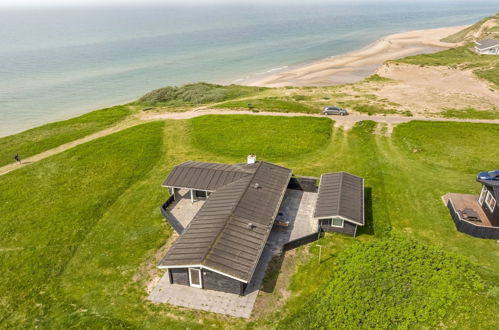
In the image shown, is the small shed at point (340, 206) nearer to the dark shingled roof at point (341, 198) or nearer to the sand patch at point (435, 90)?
the dark shingled roof at point (341, 198)

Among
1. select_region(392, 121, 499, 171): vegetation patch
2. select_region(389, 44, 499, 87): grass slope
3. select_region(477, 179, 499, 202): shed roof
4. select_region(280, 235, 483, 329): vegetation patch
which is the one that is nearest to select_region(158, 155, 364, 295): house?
select_region(280, 235, 483, 329): vegetation patch

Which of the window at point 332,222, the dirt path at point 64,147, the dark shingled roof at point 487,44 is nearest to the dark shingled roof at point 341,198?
the window at point 332,222

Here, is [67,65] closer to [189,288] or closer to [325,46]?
[325,46]

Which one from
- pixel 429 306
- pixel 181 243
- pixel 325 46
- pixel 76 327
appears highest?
pixel 325 46

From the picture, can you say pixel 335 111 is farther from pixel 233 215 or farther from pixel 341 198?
pixel 233 215

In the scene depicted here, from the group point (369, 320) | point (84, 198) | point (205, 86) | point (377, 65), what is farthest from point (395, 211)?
point (377, 65)

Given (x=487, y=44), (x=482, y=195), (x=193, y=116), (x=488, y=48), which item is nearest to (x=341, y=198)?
(x=482, y=195)

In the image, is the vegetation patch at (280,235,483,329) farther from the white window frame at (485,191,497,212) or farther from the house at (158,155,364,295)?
Answer: the white window frame at (485,191,497,212)
